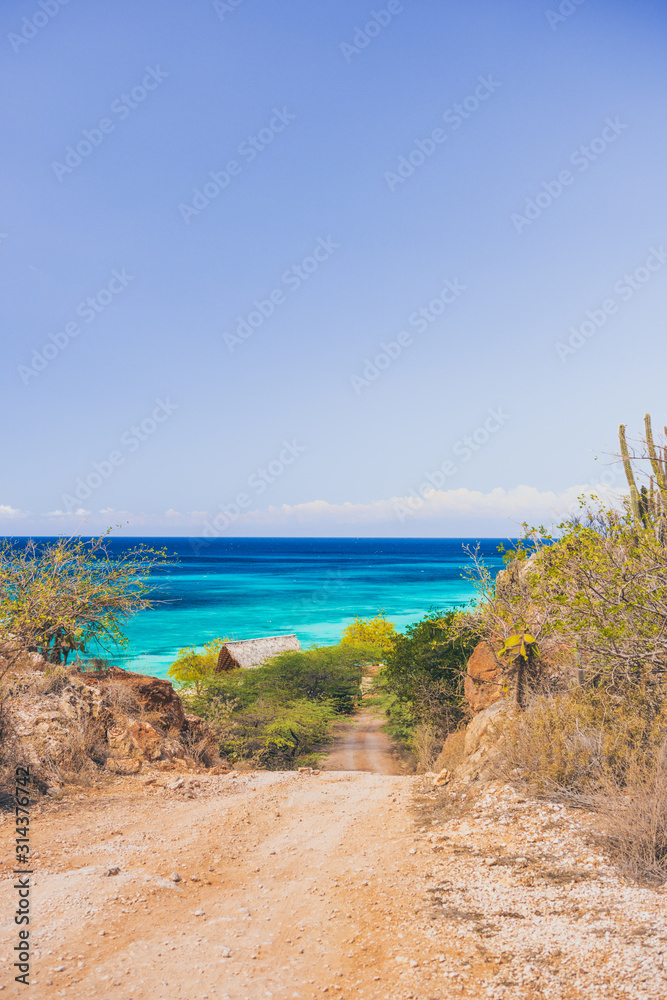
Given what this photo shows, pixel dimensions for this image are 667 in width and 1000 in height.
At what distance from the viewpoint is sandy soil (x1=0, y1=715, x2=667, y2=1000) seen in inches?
175

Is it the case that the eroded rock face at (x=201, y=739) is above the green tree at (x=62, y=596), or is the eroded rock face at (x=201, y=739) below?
below

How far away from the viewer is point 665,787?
19.5 feet

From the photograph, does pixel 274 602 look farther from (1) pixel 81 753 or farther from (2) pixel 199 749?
(1) pixel 81 753

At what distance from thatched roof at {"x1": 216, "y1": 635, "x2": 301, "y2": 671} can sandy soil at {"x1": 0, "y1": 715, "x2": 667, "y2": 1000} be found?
922 inches

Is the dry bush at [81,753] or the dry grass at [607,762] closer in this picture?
the dry grass at [607,762]

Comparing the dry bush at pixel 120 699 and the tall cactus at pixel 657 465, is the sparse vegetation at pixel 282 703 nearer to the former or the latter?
the dry bush at pixel 120 699

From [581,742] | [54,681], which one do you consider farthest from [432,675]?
[54,681]

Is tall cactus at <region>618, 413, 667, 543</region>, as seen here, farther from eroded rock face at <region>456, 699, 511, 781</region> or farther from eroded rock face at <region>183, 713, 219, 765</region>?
eroded rock face at <region>183, 713, 219, 765</region>

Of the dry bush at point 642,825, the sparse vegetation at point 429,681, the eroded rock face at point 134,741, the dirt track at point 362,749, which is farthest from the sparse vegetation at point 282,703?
the dry bush at point 642,825

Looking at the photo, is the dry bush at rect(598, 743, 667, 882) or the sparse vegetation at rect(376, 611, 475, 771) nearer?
the dry bush at rect(598, 743, 667, 882)

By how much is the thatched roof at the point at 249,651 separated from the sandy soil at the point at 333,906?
76.9ft

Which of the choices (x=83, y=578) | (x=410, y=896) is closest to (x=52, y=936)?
(x=410, y=896)

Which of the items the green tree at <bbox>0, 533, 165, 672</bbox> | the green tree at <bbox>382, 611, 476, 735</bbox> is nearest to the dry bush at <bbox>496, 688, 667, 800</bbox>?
the green tree at <bbox>0, 533, 165, 672</bbox>

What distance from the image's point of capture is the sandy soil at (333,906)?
4.43m
